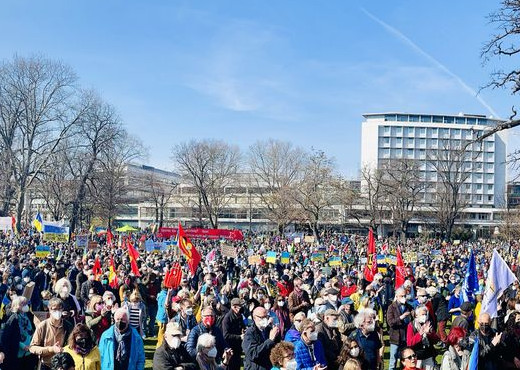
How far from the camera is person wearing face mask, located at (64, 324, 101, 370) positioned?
5.84 metres

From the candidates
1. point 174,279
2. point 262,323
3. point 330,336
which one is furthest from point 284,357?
point 174,279

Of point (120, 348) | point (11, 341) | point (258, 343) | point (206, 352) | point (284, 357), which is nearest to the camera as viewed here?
point (284, 357)

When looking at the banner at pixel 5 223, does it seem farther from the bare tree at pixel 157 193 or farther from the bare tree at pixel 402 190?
the bare tree at pixel 157 193

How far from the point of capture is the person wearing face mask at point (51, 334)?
6.90m

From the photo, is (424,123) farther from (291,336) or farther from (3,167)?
(291,336)

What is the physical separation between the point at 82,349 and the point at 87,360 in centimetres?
12

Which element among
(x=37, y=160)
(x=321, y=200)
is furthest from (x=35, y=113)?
(x=321, y=200)

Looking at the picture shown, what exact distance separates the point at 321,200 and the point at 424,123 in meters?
58.7

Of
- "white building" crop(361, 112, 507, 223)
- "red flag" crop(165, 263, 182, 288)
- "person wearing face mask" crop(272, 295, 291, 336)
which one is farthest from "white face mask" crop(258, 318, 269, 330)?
"white building" crop(361, 112, 507, 223)

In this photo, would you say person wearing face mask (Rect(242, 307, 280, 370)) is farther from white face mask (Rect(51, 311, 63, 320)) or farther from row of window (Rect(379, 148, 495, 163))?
row of window (Rect(379, 148, 495, 163))

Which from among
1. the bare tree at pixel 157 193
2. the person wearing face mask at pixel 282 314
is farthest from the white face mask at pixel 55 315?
the bare tree at pixel 157 193

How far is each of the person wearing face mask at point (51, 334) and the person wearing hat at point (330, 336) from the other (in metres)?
2.94

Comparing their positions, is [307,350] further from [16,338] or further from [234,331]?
[16,338]

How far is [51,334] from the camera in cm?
698
